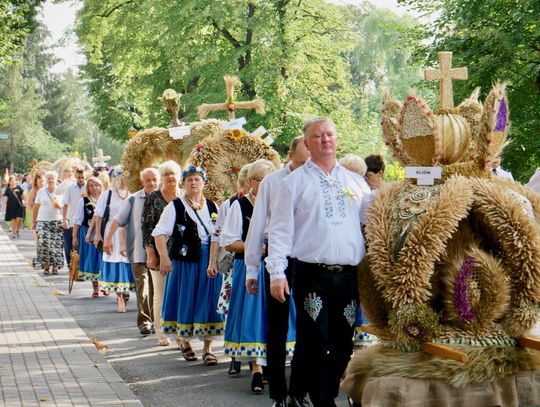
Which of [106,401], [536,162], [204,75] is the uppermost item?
[204,75]

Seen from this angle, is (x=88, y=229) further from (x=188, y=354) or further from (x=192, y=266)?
(x=188, y=354)

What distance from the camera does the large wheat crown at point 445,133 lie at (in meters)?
5.91

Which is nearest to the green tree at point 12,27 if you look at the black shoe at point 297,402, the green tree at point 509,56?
the green tree at point 509,56

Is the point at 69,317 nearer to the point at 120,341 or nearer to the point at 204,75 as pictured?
the point at 120,341

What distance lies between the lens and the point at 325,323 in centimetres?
650

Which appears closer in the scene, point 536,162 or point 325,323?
point 325,323

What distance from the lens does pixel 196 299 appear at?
9953mm

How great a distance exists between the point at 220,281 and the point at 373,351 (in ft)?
13.6

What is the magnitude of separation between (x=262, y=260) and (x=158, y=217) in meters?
2.80

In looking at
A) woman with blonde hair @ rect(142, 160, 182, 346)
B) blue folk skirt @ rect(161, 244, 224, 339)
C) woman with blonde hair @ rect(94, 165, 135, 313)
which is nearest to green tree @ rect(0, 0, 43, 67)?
woman with blonde hair @ rect(94, 165, 135, 313)

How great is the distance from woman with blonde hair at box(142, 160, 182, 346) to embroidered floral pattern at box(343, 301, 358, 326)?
4292 mm

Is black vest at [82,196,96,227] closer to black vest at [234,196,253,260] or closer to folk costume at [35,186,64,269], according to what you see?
folk costume at [35,186,64,269]

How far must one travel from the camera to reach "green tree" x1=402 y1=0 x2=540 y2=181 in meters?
14.9

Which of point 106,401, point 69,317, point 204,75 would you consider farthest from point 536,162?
point 204,75
